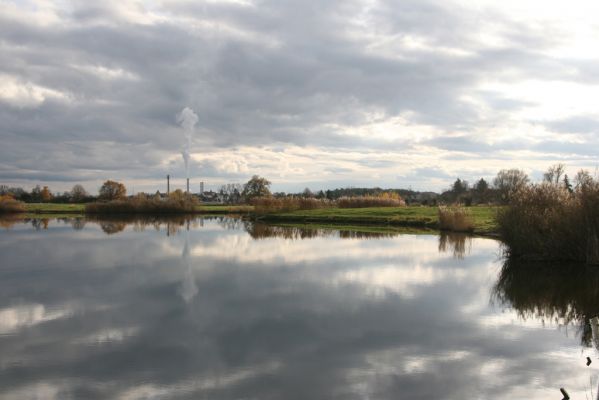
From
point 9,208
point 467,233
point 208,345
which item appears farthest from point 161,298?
point 9,208

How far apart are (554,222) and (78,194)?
286ft

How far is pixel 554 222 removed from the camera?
1723 centimetres

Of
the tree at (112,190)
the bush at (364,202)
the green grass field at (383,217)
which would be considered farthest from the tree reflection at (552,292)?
the tree at (112,190)

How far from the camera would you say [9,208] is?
60.9m

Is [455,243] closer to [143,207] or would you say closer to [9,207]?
[143,207]

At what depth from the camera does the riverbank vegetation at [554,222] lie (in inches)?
641

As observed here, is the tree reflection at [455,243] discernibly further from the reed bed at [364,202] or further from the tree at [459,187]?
the tree at [459,187]

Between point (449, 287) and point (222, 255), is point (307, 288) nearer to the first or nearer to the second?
point (449, 287)

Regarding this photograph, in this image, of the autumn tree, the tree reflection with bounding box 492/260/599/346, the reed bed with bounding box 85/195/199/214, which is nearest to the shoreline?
the tree reflection with bounding box 492/260/599/346

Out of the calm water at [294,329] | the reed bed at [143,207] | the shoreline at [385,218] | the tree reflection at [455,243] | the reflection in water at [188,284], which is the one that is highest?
the reed bed at [143,207]

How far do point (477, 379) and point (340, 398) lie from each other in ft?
6.48

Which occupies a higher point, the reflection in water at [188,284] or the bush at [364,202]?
the bush at [364,202]

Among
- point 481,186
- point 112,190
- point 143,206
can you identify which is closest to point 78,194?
point 112,190

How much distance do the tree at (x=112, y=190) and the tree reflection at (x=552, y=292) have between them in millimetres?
83744
